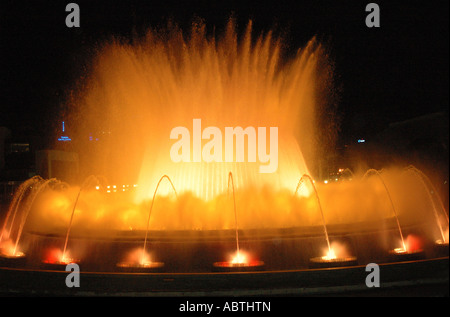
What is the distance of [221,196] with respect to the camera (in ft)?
45.8

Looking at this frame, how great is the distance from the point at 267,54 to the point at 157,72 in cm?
401

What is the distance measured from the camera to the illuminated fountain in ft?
31.3

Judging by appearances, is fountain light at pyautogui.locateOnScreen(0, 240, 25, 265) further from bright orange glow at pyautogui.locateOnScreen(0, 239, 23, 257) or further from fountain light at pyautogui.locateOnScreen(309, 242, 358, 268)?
fountain light at pyautogui.locateOnScreen(309, 242, 358, 268)

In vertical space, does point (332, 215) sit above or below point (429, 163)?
below

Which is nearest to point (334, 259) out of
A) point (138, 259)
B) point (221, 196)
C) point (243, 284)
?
point (243, 284)

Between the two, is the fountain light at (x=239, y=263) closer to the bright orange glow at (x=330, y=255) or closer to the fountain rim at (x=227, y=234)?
the fountain rim at (x=227, y=234)

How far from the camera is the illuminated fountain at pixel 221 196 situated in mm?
9531

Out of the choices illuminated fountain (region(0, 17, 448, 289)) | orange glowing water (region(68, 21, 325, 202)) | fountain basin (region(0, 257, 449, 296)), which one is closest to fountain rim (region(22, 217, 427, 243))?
illuminated fountain (region(0, 17, 448, 289))

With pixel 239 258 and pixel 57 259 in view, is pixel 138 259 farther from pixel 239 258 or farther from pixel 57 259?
pixel 239 258

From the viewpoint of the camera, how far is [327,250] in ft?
31.8

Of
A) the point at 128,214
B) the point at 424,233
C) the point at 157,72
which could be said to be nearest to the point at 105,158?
the point at 157,72

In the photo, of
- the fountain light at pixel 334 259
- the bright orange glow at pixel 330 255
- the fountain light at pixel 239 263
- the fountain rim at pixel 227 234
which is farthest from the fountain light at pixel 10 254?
the bright orange glow at pixel 330 255

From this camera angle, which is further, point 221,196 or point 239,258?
point 221,196

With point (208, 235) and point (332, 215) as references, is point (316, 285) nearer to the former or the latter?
point (208, 235)
